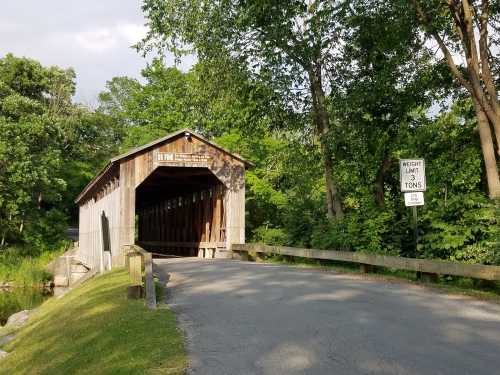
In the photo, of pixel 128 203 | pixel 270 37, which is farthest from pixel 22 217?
pixel 270 37

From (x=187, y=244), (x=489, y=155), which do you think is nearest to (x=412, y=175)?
(x=489, y=155)

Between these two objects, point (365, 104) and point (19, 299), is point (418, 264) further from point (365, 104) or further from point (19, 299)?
point (19, 299)

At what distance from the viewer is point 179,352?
16.8 ft

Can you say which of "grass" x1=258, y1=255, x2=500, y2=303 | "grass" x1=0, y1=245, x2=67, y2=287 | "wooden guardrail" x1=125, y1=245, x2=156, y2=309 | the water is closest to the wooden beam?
"grass" x1=0, y1=245, x2=67, y2=287

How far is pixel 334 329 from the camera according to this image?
5859 millimetres

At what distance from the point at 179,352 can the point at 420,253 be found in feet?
24.5

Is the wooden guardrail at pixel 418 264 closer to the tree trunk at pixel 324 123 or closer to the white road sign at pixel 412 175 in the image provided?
the white road sign at pixel 412 175

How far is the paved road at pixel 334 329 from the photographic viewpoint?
466 cm

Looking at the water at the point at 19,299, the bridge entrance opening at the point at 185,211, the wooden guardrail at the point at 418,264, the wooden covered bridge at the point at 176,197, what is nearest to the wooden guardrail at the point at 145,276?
the wooden covered bridge at the point at 176,197

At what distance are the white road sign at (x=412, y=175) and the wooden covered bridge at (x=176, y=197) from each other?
6.50 m

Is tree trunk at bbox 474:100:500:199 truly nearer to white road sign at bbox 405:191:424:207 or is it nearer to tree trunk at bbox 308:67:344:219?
white road sign at bbox 405:191:424:207

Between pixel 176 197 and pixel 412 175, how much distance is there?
18895mm

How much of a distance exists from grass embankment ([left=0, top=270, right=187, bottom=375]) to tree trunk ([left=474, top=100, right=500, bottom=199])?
23.0ft

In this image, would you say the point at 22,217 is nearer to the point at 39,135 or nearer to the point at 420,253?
the point at 39,135
